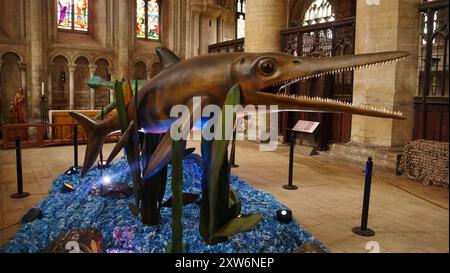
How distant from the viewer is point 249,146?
9.69m

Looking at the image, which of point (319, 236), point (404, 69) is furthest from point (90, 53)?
point (319, 236)

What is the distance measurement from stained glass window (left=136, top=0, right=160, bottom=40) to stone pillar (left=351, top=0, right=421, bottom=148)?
11.2m

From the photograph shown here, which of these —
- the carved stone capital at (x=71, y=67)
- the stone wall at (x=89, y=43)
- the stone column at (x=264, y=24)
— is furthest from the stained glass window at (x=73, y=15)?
the stone column at (x=264, y=24)

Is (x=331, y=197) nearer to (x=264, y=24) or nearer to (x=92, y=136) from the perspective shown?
(x=92, y=136)

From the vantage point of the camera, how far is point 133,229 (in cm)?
319

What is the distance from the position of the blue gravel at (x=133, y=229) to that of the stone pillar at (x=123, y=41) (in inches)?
433

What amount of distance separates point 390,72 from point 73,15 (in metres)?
12.5

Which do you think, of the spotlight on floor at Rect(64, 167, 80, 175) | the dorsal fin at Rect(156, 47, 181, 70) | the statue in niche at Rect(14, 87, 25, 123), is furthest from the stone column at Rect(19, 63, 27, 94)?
the dorsal fin at Rect(156, 47, 181, 70)

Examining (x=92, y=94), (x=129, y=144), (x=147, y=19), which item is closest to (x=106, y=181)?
(x=129, y=144)

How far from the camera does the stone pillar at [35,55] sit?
40.5 feet

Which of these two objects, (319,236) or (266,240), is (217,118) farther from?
Answer: (319,236)

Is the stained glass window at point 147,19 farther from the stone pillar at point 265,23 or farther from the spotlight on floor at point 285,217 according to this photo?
the spotlight on floor at point 285,217

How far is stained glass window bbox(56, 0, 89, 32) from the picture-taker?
544 inches
